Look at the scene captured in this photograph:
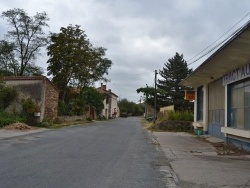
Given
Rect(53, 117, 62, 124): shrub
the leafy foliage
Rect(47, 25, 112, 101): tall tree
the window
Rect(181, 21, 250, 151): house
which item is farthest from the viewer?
the leafy foliage

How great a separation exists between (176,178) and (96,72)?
49.0 m

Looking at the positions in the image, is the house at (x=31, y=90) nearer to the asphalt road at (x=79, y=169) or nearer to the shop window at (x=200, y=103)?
the shop window at (x=200, y=103)

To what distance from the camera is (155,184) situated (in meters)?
9.20

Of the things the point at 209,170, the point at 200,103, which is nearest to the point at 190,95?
the point at 200,103

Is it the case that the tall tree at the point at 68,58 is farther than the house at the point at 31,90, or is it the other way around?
the tall tree at the point at 68,58

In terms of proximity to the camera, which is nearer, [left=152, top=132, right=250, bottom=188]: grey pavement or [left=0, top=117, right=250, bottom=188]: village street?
[left=0, top=117, right=250, bottom=188]: village street

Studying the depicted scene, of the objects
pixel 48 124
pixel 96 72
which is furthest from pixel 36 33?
pixel 48 124

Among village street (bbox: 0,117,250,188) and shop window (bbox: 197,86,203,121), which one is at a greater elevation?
shop window (bbox: 197,86,203,121)

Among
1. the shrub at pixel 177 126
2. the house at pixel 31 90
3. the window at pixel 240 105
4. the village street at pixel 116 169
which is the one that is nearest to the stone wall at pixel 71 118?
the house at pixel 31 90

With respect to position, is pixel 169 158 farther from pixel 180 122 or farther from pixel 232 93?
pixel 180 122

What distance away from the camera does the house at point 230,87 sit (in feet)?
51.5

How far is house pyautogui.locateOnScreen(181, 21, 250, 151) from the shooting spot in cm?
1569

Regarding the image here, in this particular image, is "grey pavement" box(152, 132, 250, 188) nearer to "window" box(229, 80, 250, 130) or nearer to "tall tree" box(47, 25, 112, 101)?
"window" box(229, 80, 250, 130)

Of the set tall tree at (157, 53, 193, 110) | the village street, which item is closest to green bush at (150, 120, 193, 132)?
the village street
